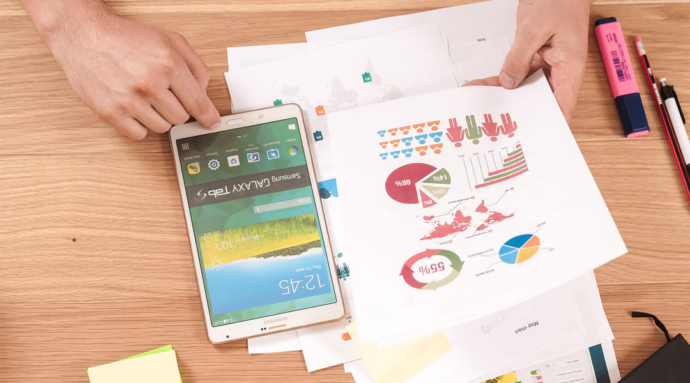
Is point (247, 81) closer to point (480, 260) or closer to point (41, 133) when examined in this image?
point (41, 133)

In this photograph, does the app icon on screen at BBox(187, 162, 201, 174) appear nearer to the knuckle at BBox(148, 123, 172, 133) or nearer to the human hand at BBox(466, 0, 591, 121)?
the knuckle at BBox(148, 123, 172, 133)

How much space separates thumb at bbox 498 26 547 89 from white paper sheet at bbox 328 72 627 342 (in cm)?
1

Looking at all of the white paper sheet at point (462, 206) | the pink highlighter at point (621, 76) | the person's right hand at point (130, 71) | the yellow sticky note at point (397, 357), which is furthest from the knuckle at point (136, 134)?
the pink highlighter at point (621, 76)

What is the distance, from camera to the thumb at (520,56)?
60 centimetres

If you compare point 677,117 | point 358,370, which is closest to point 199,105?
point 358,370

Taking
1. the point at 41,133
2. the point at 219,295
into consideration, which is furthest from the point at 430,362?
the point at 41,133

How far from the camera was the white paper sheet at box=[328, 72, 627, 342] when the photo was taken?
22.0 inches

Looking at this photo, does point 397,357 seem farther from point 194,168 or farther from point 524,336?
point 194,168

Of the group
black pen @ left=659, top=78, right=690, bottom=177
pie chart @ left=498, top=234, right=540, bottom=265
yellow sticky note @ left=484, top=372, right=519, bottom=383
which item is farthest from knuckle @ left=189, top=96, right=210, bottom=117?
black pen @ left=659, top=78, right=690, bottom=177

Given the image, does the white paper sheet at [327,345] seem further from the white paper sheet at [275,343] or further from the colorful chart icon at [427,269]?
the colorful chart icon at [427,269]

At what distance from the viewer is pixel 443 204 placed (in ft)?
1.94

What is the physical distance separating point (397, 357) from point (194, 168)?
0.36 meters

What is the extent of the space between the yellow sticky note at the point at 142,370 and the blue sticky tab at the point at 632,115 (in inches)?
27.4

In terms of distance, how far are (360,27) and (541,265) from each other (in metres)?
0.41
